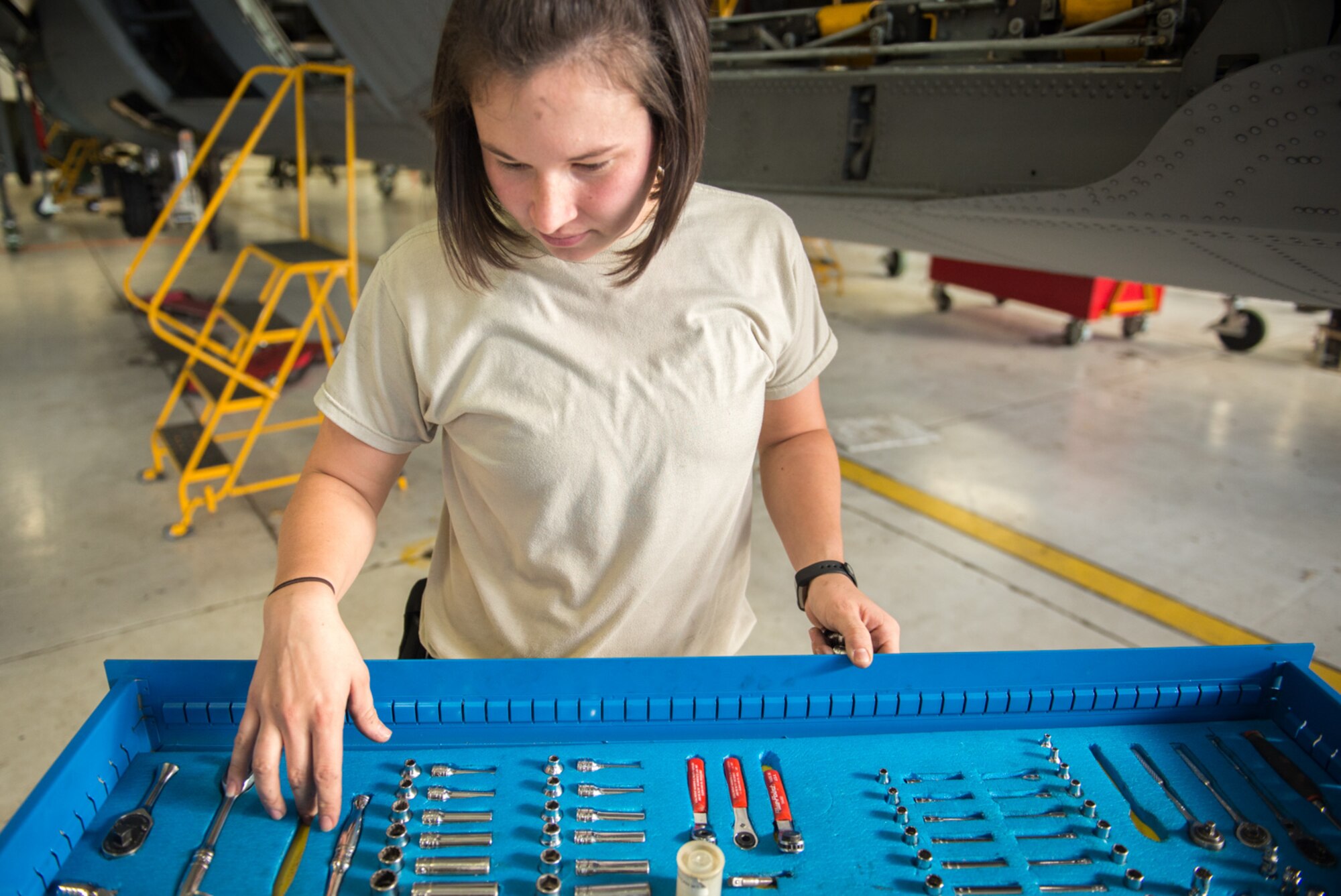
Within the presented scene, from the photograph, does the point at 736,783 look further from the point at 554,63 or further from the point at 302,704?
the point at 554,63

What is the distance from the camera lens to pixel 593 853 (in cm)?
85

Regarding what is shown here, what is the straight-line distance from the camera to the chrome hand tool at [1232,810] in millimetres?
894

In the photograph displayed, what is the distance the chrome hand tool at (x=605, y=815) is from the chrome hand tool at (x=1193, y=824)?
0.51 metres

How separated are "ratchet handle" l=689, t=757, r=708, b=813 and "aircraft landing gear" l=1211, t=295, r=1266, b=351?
585cm

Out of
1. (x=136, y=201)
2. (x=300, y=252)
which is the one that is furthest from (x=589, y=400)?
(x=136, y=201)

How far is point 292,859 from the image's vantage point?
0.84m

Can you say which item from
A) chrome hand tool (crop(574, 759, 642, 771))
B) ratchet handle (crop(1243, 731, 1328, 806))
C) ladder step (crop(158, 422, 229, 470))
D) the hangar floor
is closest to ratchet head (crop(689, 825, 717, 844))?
chrome hand tool (crop(574, 759, 642, 771))

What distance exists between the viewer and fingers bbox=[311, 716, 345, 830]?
81cm

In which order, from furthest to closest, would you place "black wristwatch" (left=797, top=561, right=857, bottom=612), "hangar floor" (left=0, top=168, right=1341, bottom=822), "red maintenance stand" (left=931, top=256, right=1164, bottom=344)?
"red maintenance stand" (left=931, top=256, right=1164, bottom=344) → "hangar floor" (left=0, top=168, right=1341, bottom=822) → "black wristwatch" (left=797, top=561, right=857, bottom=612)

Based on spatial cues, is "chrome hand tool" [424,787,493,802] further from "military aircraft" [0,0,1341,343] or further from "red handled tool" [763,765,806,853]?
"military aircraft" [0,0,1341,343]

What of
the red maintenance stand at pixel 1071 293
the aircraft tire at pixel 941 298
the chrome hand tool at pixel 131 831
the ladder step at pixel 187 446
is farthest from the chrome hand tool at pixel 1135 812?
the aircraft tire at pixel 941 298

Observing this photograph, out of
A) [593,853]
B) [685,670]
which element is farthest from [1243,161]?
[593,853]

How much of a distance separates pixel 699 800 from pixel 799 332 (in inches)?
22.3

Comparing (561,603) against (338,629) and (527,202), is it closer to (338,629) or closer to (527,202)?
(338,629)
